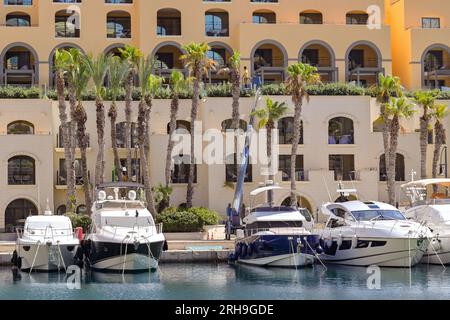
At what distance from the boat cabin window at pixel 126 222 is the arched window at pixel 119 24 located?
92.5 feet

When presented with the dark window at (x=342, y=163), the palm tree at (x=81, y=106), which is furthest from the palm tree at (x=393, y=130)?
the palm tree at (x=81, y=106)

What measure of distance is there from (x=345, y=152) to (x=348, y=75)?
10273mm

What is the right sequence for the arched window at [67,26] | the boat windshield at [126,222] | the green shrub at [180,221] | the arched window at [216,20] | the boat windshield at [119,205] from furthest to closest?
1. the arched window at [216,20]
2. the arched window at [67,26]
3. the green shrub at [180,221]
4. the boat windshield at [119,205]
5. the boat windshield at [126,222]

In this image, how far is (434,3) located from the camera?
66.3 meters

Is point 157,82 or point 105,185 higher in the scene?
point 157,82

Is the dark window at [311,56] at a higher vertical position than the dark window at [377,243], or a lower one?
higher

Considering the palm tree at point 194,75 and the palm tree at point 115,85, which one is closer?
the palm tree at point 115,85

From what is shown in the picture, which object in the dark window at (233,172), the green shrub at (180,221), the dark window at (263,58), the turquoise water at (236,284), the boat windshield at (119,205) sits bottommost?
the turquoise water at (236,284)

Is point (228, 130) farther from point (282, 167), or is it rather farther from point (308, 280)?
point (308, 280)

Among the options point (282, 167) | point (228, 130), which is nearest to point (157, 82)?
point (228, 130)

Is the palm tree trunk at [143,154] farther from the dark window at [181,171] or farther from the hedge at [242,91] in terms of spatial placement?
the hedge at [242,91]

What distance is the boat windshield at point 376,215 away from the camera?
39.7m

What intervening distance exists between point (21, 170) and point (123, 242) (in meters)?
17.3

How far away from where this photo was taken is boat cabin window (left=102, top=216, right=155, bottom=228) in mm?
38312
